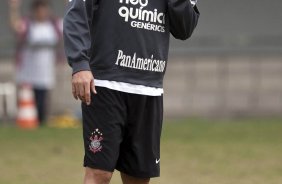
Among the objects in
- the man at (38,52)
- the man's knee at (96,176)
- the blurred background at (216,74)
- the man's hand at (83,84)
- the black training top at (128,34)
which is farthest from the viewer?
the blurred background at (216,74)

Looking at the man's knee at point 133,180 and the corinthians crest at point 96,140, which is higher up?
the corinthians crest at point 96,140

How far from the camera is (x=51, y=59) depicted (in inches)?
567

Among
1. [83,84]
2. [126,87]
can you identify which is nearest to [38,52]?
[126,87]

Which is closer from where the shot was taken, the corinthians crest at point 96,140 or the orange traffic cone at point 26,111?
the corinthians crest at point 96,140

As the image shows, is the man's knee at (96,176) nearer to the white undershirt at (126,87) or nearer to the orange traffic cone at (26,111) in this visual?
the white undershirt at (126,87)

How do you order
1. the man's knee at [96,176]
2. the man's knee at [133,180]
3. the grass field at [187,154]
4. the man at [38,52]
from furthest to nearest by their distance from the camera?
the man at [38,52] < the grass field at [187,154] < the man's knee at [133,180] < the man's knee at [96,176]

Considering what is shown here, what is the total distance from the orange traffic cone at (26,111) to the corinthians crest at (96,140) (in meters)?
8.16

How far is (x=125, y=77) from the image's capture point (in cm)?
569

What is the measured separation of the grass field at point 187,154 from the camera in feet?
29.1

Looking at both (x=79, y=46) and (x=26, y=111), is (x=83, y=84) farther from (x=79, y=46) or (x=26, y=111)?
(x=26, y=111)

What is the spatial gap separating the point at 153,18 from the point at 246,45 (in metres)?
9.50

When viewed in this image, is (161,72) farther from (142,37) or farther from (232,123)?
(232,123)

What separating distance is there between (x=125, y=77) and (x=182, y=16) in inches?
20.7

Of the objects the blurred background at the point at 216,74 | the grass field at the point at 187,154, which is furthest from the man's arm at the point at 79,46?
the blurred background at the point at 216,74
